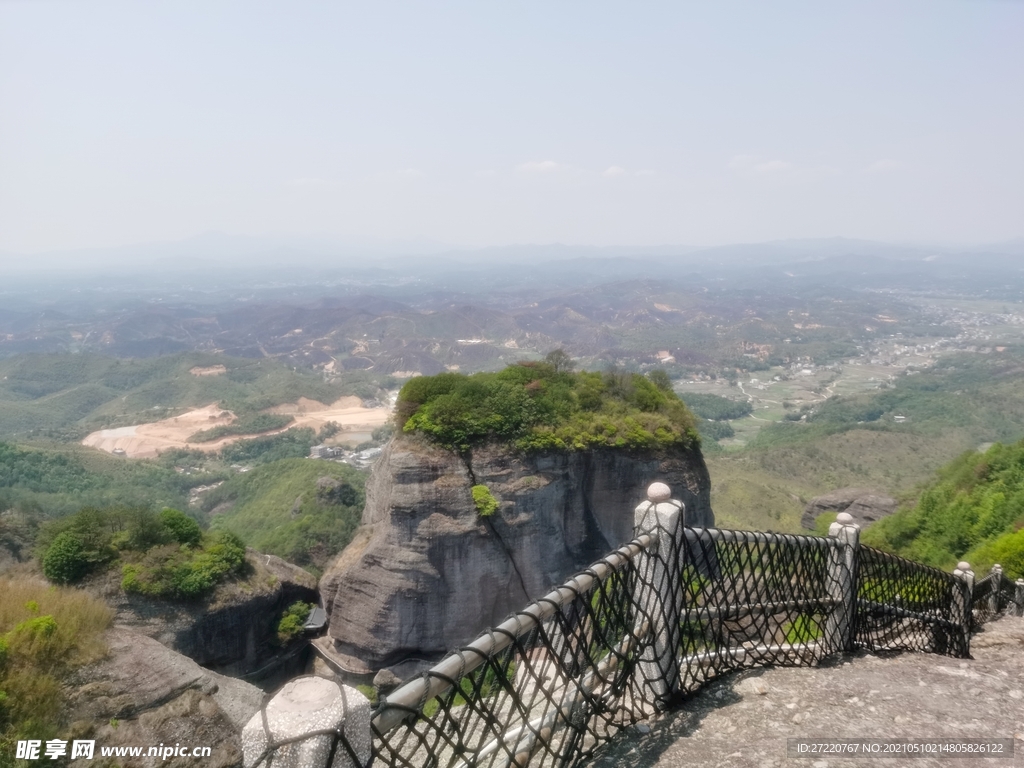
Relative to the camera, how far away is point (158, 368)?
105 meters

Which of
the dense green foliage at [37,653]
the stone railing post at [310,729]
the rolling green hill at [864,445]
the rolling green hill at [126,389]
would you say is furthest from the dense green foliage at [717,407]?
the stone railing post at [310,729]

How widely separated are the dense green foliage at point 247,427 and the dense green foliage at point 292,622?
192ft

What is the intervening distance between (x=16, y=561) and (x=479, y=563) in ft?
49.9

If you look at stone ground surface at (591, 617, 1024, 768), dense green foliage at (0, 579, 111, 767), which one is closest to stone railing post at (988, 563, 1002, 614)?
stone ground surface at (591, 617, 1024, 768)

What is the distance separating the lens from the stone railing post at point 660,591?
3678 millimetres

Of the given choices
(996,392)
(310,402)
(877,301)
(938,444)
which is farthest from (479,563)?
(877,301)

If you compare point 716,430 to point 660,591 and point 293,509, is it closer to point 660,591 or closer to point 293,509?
point 293,509

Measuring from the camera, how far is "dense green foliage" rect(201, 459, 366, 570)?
29.7m

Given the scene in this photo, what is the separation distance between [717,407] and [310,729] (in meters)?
90.4

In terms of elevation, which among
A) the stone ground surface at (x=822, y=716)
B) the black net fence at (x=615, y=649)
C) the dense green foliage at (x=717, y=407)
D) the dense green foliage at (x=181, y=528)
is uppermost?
the black net fence at (x=615, y=649)

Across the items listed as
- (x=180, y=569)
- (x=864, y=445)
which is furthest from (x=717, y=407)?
(x=180, y=569)

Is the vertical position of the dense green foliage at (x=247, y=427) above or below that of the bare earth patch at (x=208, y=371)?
below

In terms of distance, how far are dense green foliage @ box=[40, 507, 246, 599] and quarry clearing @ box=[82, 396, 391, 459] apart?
147ft

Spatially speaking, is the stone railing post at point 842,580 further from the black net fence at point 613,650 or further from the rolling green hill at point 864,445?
the rolling green hill at point 864,445
